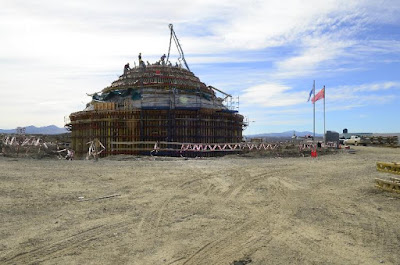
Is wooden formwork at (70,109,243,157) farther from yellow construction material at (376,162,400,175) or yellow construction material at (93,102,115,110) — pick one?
yellow construction material at (376,162,400,175)

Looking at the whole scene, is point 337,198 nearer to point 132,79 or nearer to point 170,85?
point 170,85

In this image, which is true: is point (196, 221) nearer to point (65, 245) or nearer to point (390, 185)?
point (65, 245)

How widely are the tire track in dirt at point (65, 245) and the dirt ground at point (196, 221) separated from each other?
2 centimetres

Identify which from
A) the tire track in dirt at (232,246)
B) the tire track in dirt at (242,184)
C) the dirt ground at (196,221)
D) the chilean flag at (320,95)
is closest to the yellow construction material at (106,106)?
the dirt ground at (196,221)

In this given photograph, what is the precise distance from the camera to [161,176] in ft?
43.2

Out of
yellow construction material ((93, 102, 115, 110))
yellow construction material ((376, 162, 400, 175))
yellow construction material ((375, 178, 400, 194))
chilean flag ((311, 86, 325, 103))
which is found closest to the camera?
yellow construction material ((375, 178, 400, 194))

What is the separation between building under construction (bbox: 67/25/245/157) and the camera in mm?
27984

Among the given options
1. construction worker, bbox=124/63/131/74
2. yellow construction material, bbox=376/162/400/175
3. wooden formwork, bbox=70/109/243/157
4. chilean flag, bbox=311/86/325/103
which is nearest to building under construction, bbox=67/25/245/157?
wooden formwork, bbox=70/109/243/157

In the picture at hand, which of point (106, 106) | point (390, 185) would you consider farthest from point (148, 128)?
point (390, 185)

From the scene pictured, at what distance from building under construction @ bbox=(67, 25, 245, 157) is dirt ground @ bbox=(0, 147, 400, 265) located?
1447cm

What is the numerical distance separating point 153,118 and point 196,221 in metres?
21.7

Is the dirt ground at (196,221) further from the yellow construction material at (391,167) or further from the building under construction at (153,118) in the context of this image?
the building under construction at (153,118)

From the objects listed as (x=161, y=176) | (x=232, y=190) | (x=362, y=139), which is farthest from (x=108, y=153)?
(x=362, y=139)

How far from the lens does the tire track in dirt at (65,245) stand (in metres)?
5.07
